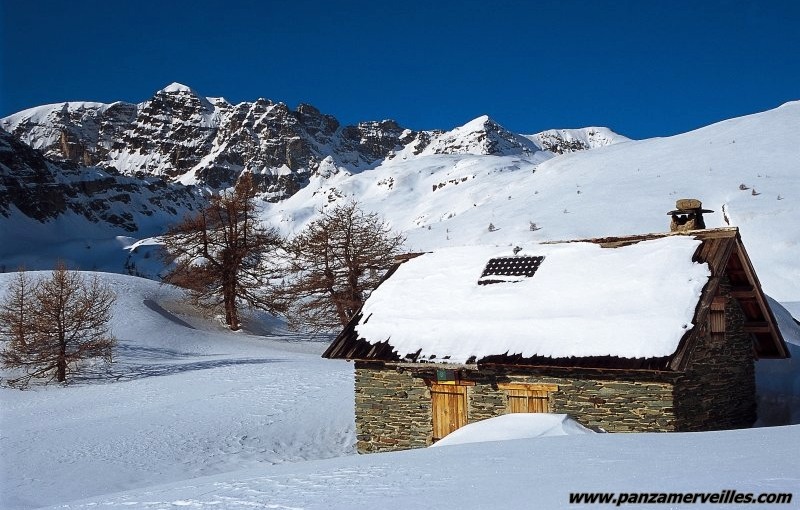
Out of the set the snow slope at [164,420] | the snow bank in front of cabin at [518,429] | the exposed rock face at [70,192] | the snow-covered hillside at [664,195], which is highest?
the exposed rock face at [70,192]

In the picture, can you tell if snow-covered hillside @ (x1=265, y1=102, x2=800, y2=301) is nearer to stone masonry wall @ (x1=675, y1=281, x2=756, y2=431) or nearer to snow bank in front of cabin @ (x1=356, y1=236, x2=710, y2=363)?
snow bank in front of cabin @ (x1=356, y1=236, x2=710, y2=363)

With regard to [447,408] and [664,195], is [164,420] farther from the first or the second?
[664,195]

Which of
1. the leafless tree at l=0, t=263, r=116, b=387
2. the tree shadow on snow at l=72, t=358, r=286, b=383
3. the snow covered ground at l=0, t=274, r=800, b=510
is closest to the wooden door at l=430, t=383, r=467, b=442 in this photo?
the snow covered ground at l=0, t=274, r=800, b=510

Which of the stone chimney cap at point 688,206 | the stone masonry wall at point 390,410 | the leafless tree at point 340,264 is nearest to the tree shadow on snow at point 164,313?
the leafless tree at point 340,264

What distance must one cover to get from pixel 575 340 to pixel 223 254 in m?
25.5

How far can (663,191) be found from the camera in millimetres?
40688

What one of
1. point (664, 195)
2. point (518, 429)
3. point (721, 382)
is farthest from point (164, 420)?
point (664, 195)

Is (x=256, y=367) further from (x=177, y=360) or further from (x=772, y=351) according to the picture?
(x=772, y=351)

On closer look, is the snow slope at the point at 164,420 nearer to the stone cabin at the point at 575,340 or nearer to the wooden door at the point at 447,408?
the stone cabin at the point at 575,340

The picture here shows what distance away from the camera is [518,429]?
10.3 meters

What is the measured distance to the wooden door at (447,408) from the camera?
13359 mm

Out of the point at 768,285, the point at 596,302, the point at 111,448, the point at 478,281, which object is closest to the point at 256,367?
the point at 111,448

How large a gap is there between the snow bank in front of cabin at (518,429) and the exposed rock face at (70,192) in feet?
423

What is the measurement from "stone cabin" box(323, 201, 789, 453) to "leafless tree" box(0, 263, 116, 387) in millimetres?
13616
